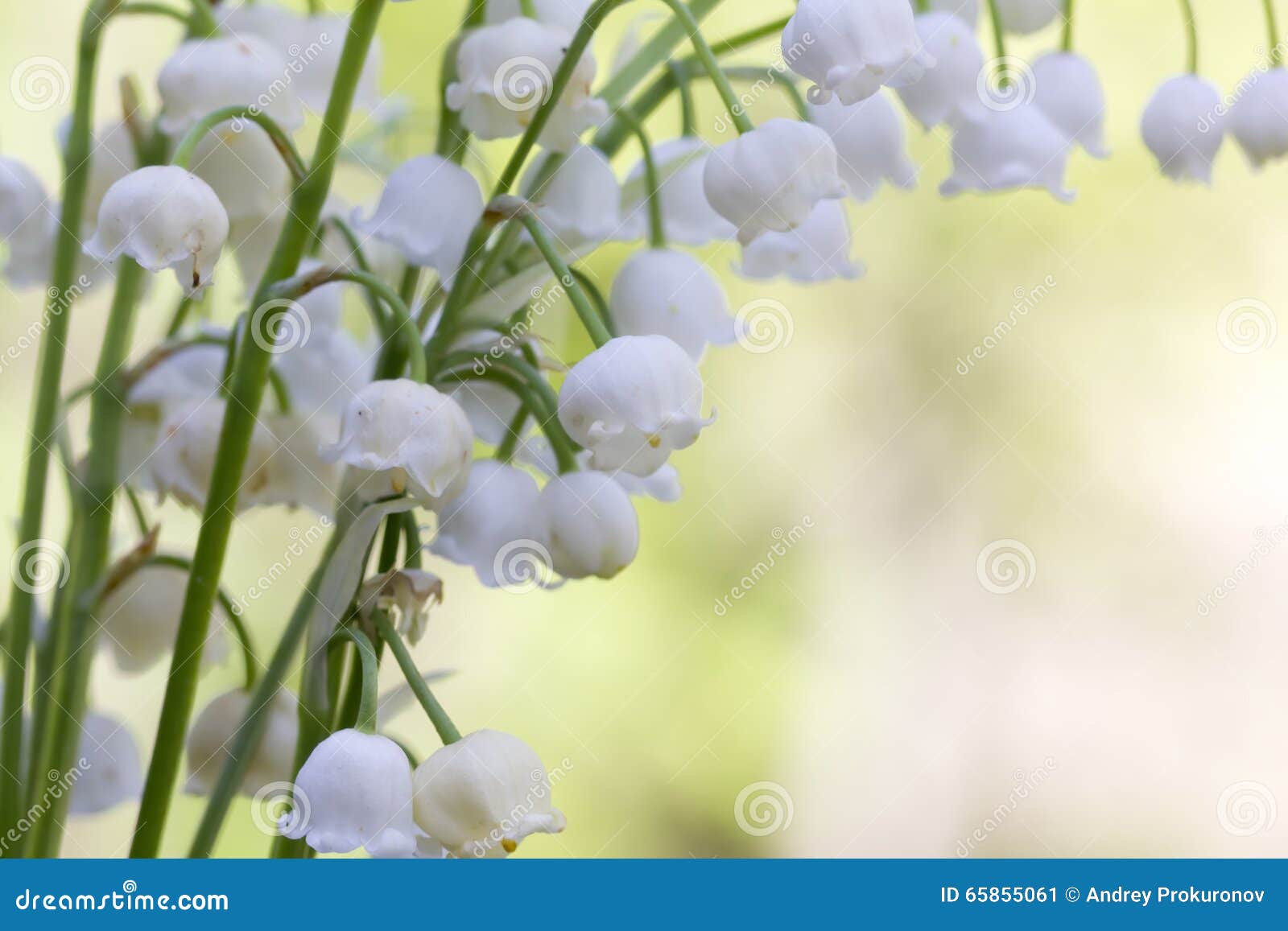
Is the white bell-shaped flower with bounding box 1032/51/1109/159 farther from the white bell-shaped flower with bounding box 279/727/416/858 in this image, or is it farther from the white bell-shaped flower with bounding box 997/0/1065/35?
the white bell-shaped flower with bounding box 279/727/416/858

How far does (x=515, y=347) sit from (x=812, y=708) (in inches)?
42.8

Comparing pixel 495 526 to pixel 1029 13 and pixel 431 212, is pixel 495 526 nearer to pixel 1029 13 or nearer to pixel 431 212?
pixel 431 212

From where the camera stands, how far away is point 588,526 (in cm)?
32

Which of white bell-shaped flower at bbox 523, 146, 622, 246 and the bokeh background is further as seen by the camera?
the bokeh background

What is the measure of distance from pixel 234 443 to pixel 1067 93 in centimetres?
26

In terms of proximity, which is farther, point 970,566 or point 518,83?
point 970,566

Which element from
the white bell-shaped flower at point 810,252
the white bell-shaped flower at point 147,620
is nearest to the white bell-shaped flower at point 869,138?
the white bell-shaped flower at point 810,252

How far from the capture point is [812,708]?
136 cm

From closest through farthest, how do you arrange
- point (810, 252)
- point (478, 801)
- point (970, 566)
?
point (478, 801) < point (810, 252) < point (970, 566)

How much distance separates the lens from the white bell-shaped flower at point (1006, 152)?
0.37 metres

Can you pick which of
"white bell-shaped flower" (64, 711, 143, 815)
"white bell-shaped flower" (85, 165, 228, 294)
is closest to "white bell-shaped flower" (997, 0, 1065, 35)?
"white bell-shaped flower" (85, 165, 228, 294)

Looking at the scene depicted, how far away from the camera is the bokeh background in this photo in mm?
1259

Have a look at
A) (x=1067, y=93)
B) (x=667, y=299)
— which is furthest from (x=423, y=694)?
(x=1067, y=93)

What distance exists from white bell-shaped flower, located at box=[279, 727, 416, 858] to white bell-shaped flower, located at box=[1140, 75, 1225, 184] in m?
0.27
